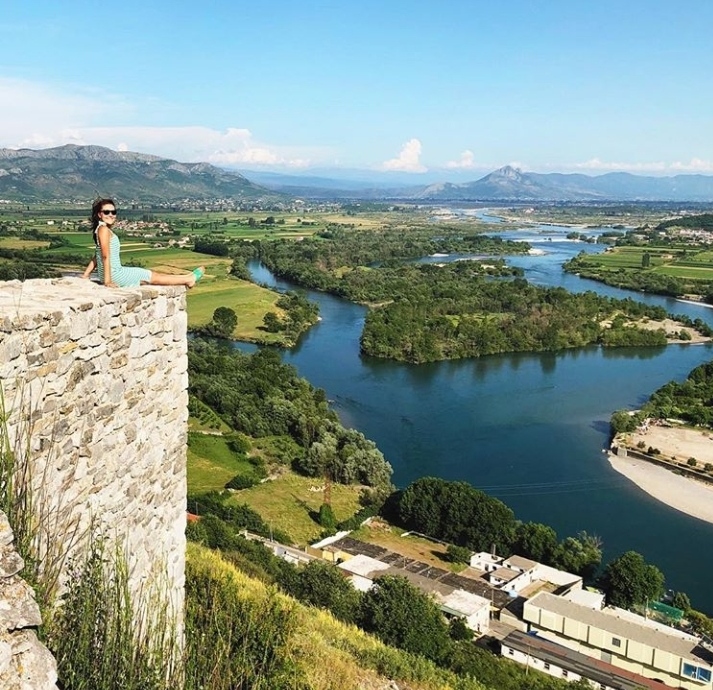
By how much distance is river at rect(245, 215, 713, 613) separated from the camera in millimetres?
22547

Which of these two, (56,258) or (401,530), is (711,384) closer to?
(401,530)

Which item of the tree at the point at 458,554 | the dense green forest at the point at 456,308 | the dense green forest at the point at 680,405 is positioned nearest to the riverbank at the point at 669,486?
the dense green forest at the point at 680,405

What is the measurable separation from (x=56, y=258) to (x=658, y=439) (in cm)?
3235

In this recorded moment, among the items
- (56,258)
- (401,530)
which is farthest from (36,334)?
(56,258)

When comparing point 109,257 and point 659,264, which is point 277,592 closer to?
point 109,257

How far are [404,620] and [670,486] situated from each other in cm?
1666

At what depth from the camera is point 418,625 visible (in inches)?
503

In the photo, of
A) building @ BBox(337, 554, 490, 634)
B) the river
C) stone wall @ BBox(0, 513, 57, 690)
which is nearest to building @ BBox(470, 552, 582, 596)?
building @ BBox(337, 554, 490, 634)

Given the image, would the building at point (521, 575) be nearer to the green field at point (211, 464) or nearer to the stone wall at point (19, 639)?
the green field at point (211, 464)

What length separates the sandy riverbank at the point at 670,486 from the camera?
24.2 m

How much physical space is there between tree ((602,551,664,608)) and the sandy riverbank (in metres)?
6.76

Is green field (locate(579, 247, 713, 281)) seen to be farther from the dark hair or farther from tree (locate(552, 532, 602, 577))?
the dark hair

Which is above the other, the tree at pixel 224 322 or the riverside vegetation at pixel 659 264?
the riverside vegetation at pixel 659 264

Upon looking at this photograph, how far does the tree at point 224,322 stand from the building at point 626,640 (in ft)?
100
